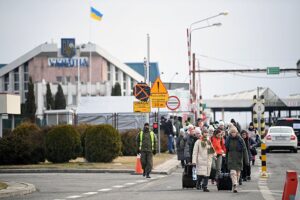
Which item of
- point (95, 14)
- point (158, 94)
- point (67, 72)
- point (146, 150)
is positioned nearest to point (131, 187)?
point (146, 150)

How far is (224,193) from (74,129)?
50.6ft

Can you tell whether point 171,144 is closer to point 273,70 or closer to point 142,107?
point 142,107

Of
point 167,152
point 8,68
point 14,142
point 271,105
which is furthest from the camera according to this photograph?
point 8,68

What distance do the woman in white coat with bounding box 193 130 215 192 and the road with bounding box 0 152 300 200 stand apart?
432mm

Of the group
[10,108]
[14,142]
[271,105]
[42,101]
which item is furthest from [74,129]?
[42,101]

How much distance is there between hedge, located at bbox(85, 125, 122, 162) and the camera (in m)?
35.3

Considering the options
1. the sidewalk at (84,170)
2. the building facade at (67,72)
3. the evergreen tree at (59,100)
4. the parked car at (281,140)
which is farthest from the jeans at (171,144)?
the building facade at (67,72)

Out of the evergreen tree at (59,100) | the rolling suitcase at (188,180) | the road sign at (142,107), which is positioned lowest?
the rolling suitcase at (188,180)

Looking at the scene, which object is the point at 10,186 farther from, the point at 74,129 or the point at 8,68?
the point at 8,68

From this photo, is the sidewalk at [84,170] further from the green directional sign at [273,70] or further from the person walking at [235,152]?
the green directional sign at [273,70]

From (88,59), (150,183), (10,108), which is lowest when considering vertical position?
(150,183)

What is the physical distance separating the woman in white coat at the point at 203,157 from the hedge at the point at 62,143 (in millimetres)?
13555

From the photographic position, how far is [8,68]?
4476 inches

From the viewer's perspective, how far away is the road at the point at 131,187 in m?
20.4
